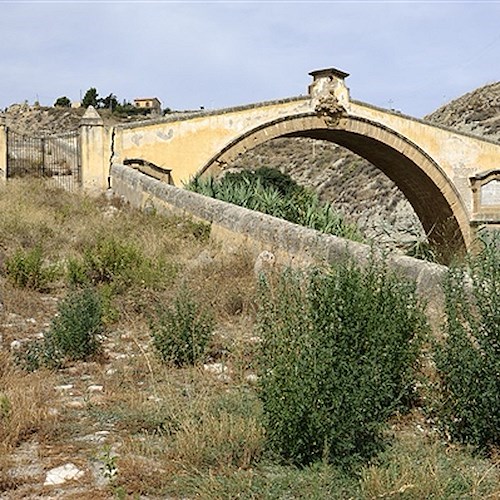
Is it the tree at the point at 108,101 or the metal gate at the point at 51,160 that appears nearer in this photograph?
the metal gate at the point at 51,160

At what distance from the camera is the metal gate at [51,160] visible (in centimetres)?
1584

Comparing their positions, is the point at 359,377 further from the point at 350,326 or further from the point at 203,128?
the point at 203,128

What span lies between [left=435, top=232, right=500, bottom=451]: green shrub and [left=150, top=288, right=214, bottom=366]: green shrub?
2.00 meters

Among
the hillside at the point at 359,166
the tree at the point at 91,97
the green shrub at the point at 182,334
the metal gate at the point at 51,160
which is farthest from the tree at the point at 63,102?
the green shrub at the point at 182,334

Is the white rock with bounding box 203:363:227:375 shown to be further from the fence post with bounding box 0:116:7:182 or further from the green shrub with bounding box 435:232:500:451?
the fence post with bounding box 0:116:7:182

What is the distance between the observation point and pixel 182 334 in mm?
5020

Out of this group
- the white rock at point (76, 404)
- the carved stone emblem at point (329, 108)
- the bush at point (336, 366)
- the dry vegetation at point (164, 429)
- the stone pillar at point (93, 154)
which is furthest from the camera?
the carved stone emblem at point (329, 108)

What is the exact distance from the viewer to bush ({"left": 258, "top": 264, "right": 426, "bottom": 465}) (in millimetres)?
3137

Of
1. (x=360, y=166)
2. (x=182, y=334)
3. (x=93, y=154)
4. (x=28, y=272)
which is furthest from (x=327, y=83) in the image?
(x=360, y=166)

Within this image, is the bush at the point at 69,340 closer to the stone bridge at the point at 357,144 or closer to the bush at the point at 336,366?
the bush at the point at 336,366

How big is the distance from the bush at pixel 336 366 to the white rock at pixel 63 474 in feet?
3.13

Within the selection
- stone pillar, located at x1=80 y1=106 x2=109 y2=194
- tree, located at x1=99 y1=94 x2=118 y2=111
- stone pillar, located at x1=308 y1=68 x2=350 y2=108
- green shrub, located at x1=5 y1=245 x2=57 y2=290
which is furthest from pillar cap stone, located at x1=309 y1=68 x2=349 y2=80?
tree, located at x1=99 y1=94 x2=118 y2=111

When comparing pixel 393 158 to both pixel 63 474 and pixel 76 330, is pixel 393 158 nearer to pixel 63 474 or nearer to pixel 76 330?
pixel 76 330

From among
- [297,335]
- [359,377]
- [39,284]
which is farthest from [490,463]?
[39,284]
